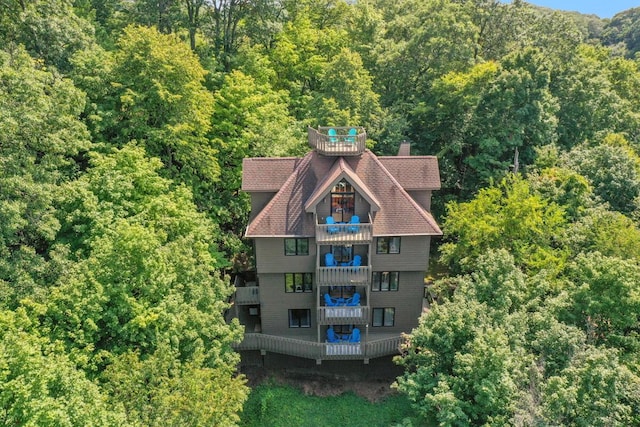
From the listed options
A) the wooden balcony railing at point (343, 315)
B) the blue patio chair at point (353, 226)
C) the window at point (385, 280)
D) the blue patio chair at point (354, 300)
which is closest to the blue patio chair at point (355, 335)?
the wooden balcony railing at point (343, 315)

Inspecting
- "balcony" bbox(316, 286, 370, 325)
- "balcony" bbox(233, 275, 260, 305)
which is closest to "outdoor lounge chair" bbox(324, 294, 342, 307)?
"balcony" bbox(316, 286, 370, 325)

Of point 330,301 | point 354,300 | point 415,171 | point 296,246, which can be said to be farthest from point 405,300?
point 415,171

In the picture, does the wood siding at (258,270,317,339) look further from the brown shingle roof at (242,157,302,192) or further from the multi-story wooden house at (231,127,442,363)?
the brown shingle roof at (242,157,302,192)

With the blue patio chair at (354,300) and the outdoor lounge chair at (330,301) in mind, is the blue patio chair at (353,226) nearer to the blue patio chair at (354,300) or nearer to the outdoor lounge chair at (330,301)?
→ the blue patio chair at (354,300)

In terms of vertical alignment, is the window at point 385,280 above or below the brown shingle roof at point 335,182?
below

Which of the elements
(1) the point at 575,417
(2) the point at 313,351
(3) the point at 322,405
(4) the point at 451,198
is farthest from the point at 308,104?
(1) the point at 575,417
